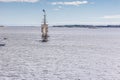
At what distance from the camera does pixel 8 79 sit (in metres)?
47.0

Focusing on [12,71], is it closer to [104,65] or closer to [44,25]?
[104,65]

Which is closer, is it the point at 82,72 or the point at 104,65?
the point at 82,72

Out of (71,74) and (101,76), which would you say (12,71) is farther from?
(101,76)

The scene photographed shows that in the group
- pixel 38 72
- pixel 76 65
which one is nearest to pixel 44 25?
pixel 76 65

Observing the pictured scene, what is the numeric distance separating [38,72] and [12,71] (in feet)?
14.6

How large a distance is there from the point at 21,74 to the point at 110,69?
1602 cm

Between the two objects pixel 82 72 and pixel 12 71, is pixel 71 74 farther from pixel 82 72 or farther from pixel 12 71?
pixel 12 71

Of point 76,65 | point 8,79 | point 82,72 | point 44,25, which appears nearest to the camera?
point 8,79

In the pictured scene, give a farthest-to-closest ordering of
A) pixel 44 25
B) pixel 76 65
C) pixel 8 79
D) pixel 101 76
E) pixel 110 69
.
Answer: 1. pixel 44 25
2. pixel 76 65
3. pixel 110 69
4. pixel 101 76
5. pixel 8 79

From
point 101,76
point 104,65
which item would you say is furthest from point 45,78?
point 104,65

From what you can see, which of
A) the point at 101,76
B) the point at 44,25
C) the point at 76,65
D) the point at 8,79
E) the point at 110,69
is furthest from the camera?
the point at 44,25

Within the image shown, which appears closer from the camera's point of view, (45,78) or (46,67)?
(45,78)

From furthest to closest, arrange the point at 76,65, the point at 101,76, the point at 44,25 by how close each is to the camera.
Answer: the point at 44,25
the point at 76,65
the point at 101,76

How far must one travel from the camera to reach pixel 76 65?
6281 cm
